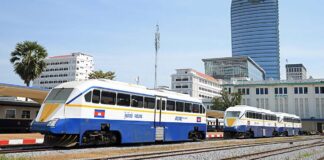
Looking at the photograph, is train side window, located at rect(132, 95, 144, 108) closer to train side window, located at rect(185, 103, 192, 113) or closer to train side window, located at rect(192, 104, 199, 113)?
train side window, located at rect(185, 103, 192, 113)

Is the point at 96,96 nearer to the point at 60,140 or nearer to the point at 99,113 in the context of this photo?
the point at 99,113

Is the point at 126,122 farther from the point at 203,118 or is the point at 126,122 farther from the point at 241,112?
the point at 241,112

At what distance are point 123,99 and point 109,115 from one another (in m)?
1.56

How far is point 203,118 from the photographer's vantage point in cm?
2759

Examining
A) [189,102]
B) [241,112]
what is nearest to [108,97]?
[189,102]

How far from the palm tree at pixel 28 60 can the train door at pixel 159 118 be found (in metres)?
30.9

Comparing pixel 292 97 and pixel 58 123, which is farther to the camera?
pixel 292 97

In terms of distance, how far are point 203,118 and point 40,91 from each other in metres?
15.1

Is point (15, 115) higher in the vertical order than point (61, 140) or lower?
higher

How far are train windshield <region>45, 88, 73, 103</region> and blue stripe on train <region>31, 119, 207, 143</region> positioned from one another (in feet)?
4.34

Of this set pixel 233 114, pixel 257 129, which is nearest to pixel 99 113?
pixel 233 114

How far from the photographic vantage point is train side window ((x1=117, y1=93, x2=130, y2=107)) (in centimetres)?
1936

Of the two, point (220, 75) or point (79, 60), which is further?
point (220, 75)

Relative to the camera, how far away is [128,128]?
19.8 metres
